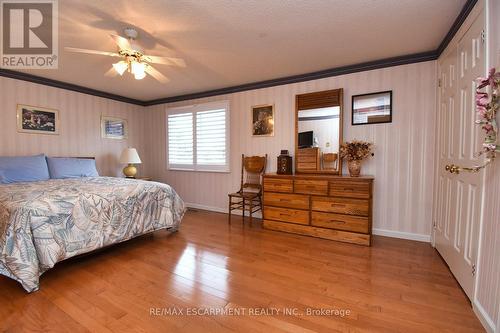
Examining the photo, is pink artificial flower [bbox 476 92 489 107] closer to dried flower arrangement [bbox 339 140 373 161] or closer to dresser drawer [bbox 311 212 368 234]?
dried flower arrangement [bbox 339 140 373 161]

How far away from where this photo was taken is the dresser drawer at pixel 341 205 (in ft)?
9.30

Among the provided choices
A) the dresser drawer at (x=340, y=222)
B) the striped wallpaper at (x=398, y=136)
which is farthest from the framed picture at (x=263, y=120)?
the dresser drawer at (x=340, y=222)

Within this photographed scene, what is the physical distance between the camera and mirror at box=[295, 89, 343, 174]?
3.33 m

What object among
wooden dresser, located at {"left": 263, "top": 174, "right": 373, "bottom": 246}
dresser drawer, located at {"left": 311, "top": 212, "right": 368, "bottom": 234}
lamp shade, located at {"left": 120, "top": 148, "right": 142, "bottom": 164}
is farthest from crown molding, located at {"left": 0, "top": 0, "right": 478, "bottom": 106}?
dresser drawer, located at {"left": 311, "top": 212, "right": 368, "bottom": 234}

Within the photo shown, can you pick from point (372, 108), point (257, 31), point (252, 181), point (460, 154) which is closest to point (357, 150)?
point (372, 108)

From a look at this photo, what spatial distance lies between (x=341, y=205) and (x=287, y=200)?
0.73 m

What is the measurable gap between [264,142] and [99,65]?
2.63 metres

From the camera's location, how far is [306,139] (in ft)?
11.7

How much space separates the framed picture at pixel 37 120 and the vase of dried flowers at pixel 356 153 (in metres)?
4.62

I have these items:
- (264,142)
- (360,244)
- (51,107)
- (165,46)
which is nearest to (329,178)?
(360,244)

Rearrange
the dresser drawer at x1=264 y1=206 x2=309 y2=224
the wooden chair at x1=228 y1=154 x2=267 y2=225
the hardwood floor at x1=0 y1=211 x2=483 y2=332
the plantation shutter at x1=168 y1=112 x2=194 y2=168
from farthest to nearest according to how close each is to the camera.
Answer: the plantation shutter at x1=168 y1=112 x2=194 y2=168 → the wooden chair at x1=228 y1=154 x2=267 y2=225 → the dresser drawer at x1=264 y1=206 x2=309 y2=224 → the hardwood floor at x1=0 y1=211 x2=483 y2=332

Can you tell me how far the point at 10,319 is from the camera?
1562 mm

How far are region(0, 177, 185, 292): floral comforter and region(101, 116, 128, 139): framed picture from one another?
2.27 metres

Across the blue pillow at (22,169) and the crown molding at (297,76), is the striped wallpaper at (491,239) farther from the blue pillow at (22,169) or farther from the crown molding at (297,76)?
the blue pillow at (22,169)
